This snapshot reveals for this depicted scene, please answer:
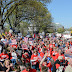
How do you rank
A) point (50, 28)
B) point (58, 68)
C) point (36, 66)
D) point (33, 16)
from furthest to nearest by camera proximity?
point (50, 28) < point (33, 16) < point (36, 66) < point (58, 68)

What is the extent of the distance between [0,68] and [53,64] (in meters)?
1.46

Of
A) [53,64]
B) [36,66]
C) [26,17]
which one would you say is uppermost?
[26,17]

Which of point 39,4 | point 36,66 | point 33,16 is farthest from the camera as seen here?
point 33,16

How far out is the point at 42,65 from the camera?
3.07 meters

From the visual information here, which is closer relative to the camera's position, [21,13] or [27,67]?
[27,67]

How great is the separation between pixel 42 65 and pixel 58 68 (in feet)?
3.25

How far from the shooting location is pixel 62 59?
396 cm

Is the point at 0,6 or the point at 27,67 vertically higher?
the point at 0,6

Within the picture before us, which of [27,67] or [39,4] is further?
[39,4]

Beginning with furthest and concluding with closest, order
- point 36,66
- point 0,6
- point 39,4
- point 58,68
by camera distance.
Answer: point 39,4, point 0,6, point 36,66, point 58,68

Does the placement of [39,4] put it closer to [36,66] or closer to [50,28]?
[36,66]

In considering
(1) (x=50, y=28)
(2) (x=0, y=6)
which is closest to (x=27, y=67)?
(2) (x=0, y=6)

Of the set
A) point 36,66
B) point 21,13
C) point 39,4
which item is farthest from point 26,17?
point 36,66

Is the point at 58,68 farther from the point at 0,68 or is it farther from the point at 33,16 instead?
the point at 33,16
